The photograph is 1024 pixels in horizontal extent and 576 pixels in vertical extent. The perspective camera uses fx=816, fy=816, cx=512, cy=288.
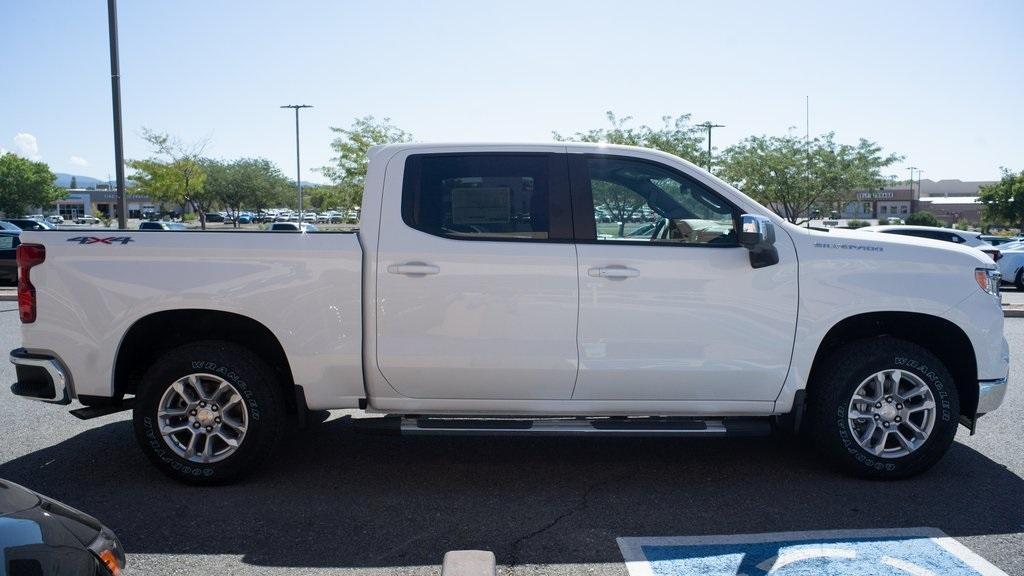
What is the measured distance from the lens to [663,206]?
4961mm

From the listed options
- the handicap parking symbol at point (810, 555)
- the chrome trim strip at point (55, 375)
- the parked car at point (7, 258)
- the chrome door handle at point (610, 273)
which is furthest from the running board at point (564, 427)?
the parked car at point (7, 258)

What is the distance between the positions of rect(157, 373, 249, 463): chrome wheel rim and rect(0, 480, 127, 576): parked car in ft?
6.72

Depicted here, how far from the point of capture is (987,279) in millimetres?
4906

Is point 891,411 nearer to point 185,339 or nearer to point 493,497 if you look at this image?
point 493,497

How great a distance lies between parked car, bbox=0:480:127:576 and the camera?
7.46 feet

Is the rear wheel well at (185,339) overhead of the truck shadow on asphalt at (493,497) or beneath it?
overhead

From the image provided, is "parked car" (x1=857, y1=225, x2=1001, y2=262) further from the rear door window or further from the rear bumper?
the rear bumper

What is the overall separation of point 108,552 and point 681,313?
10.4ft

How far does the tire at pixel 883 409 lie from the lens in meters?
4.85

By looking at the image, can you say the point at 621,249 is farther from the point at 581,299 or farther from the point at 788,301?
the point at 788,301

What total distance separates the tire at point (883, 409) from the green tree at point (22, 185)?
82.8 m

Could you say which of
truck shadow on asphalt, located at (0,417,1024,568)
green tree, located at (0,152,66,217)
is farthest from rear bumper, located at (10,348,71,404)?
green tree, located at (0,152,66,217)

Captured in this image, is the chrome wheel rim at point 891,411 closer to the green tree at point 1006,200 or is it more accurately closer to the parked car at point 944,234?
the parked car at point 944,234

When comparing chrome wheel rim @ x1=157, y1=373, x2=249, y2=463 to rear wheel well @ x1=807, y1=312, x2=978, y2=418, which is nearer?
chrome wheel rim @ x1=157, y1=373, x2=249, y2=463
